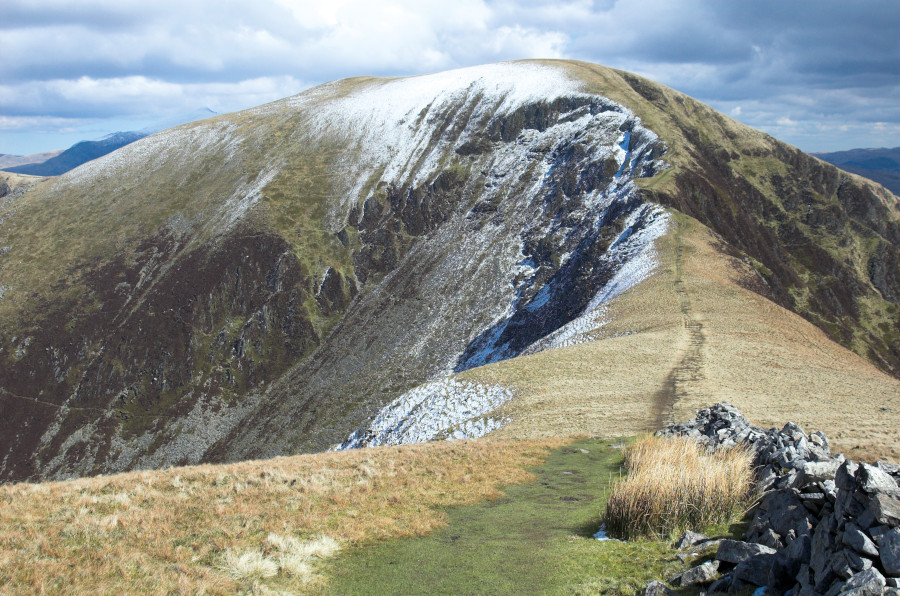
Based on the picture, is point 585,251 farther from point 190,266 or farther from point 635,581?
point 190,266

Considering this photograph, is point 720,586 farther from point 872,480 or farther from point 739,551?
point 872,480

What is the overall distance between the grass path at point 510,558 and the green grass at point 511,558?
0.02 meters

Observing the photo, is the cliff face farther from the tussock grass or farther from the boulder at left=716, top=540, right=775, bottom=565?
the boulder at left=716, top=540, right=775, bottom=565

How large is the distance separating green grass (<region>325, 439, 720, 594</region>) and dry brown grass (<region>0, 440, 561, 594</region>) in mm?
780

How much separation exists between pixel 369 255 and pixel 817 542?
120277 mm

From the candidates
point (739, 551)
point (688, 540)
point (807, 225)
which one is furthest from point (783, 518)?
point (807, 225)

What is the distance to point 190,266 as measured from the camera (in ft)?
410

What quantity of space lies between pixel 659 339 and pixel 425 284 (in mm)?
69651

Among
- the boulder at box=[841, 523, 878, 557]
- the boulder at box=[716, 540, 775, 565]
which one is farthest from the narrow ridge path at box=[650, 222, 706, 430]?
the boulder at box=[841, 523, 878, 557]

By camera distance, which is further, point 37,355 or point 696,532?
point 37,355

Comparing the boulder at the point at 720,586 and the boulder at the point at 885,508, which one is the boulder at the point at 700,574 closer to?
the boulder at the point at 720,586

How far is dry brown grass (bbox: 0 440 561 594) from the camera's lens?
1070 cm

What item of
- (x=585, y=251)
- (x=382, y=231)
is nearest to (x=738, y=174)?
(x=585, y=251)

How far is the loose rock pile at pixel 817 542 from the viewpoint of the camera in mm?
7980
